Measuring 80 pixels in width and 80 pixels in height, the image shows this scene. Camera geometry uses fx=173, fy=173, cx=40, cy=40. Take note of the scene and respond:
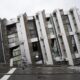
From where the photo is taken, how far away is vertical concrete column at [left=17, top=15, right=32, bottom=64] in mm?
30464

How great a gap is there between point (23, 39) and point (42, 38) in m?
3.43

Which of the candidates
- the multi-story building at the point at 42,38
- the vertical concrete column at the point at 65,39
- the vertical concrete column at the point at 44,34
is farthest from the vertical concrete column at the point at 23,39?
the vertical concrete column at the point at 65,39

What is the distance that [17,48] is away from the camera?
31453 mm

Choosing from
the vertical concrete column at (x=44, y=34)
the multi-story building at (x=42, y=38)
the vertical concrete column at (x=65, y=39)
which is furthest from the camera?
the multi-story building at (x=42, y=38)

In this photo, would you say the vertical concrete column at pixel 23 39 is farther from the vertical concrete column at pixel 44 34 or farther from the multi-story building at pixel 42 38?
the vertical concrete column at pixel 44 34

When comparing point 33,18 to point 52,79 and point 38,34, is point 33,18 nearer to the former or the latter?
point 38,34

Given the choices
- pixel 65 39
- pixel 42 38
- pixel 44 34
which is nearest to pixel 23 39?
pixel 42 38

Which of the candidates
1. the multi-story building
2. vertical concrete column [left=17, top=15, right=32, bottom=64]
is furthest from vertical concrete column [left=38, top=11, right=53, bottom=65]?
vertical concrete column [left=17, top=15, right=32, bottom=64]

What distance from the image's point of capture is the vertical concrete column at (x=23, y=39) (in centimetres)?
3046

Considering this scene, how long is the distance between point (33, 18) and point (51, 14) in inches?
141

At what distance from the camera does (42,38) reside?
103ft

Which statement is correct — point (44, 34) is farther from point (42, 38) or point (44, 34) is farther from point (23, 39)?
point (23, 39)

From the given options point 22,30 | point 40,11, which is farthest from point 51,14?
point 22,30

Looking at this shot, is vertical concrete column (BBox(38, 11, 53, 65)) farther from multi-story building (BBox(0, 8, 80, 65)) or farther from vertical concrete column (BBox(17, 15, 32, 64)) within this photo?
vertical concrete column (BBox(17, 15, 32, 64))
